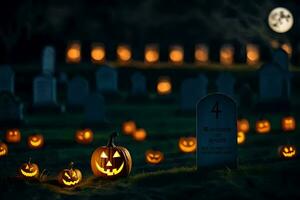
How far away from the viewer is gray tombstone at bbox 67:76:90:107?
22984 millimetres

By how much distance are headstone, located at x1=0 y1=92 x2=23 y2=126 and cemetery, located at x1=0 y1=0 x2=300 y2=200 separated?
0.03 meters

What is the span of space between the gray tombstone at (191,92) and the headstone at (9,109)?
5760 mm

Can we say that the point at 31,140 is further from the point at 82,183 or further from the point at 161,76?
the point at 161,76

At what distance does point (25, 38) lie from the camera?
1503 inches

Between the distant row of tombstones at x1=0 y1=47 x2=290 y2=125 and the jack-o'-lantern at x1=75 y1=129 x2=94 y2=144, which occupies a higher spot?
the distant row of tombstones at x1=0 y1=47 x2=290 y2=125

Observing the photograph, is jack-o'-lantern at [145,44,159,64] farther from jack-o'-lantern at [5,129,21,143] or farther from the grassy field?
jack-o'-lantern at [5,129,21,143]

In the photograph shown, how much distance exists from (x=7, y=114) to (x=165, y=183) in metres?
8.92

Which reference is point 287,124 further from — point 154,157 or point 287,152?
point 154,157

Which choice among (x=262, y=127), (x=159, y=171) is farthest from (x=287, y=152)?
(x=262, y=127)

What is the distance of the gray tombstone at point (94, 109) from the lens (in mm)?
18047

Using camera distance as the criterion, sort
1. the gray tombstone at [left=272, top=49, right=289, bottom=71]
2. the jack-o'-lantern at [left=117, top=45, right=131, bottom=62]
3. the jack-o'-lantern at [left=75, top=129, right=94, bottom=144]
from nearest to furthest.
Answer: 1. the jack-o'-lantern at [left=75, top=129, right=94, bottom=144]
2. the gray tombstone at [left=272, top=49, right=289, bottom=71]
3. the jack-o'-lantern at [left=117, top=45, right=131, bottom=62]

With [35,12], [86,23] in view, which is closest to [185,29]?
[86,23]

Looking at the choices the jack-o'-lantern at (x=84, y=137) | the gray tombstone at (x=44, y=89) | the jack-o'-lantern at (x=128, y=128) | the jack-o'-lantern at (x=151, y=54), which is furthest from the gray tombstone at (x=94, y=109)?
the jack-o'-lantern at (x=151, y=54)

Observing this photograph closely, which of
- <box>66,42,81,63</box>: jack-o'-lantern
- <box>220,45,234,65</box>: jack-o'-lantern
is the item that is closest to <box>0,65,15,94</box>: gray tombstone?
<box>66,42,81,63</box>: jack-o'-lantern
